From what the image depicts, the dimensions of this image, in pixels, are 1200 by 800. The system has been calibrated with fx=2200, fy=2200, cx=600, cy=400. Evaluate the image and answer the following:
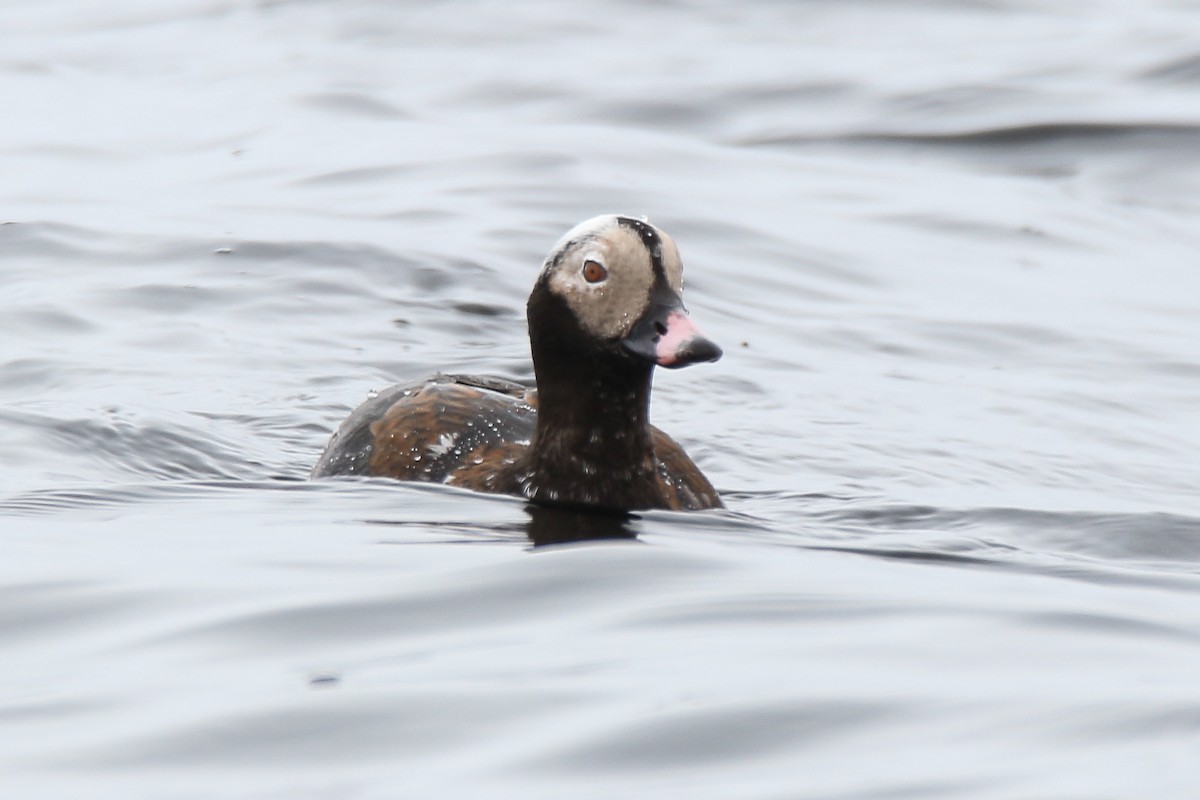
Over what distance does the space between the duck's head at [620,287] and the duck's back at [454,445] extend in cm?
61

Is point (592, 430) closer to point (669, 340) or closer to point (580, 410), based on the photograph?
point (580, 410)

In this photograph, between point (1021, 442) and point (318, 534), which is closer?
point (318, 534)

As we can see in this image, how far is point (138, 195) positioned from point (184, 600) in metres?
8.86

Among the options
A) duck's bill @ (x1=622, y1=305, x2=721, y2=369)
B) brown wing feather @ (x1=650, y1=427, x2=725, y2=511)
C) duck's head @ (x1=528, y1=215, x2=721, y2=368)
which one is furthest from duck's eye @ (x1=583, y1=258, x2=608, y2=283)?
brown wing feather @ (x1=650, y1=427, x2=725, y2=511)

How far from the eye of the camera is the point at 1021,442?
954cm

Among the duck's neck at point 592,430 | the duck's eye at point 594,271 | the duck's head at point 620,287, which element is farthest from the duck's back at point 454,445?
the duck's eye at point 594,271

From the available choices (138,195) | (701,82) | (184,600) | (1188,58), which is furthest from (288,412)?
(1188,58)

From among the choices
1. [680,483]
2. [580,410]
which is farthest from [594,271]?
[680,483]

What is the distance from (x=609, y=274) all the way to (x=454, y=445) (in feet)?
3.30

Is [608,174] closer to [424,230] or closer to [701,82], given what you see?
[424,230]

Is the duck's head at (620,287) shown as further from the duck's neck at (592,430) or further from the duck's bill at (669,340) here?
the duck's neck at (592,430)

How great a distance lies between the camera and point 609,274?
705 centimetres

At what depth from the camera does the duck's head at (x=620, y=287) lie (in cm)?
703

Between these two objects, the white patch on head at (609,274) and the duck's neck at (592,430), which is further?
the duck's neck at (592,430)
